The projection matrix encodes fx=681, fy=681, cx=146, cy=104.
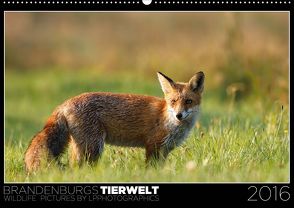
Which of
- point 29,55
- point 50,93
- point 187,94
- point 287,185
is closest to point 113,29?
point 29,55

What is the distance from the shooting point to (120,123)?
8898mm

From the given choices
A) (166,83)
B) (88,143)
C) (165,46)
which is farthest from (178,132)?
(165,46)

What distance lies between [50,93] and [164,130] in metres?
11.1

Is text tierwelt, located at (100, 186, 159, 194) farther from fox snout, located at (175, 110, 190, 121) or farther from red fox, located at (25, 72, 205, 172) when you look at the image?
fox snout, located at (175, 110, 190, 121)

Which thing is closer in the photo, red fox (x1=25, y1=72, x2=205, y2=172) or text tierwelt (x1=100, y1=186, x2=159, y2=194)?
text tierwelt (x1=100, y1=186, x2=159, y2=194)

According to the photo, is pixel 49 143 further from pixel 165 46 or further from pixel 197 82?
pixel 165 46

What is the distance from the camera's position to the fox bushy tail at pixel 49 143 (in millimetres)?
8391

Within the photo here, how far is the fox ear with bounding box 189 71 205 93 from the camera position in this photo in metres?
8.82

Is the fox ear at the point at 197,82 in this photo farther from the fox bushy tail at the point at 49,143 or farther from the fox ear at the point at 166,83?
the fox bushy tail at the point at 49,143

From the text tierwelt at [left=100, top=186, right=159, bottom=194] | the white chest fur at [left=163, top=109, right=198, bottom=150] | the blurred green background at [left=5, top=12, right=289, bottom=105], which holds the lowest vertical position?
the text tierwelt at [left=100, top=186, right=159, bottom=194]

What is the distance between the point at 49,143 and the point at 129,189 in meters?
1.73

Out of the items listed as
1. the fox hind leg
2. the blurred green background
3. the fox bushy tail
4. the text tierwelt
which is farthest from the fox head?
the blurred green background

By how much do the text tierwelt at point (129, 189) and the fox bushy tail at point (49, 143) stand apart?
1438mm
